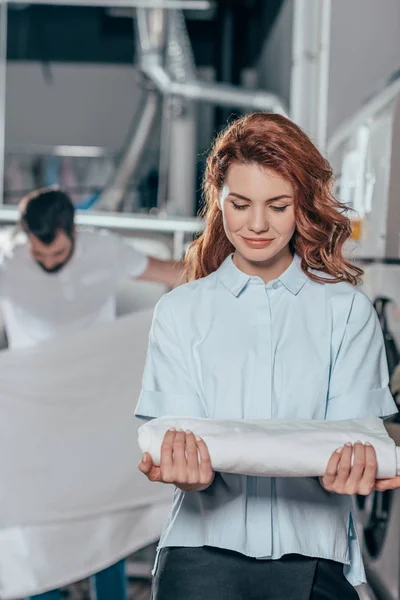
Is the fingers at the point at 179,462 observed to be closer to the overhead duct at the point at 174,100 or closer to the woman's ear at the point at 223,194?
the woman's ear at the point at 223,194

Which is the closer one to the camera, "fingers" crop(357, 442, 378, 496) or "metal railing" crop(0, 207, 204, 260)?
"fingers" crop(357, 442, 378, 496)

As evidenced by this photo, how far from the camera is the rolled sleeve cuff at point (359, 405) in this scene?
3.66 ft

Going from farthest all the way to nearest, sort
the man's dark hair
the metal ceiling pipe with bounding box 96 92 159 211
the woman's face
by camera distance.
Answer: the metal ceiling pipe with bounding box 96 92 159 211
the man's dark hair
the woman's face

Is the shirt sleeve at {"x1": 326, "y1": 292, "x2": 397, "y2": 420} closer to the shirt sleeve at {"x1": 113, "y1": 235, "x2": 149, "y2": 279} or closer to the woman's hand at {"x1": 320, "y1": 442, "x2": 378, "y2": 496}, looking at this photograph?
the woman's hand at {"x1": 320, "y1": 442, "x2": 378, "y2": 496}

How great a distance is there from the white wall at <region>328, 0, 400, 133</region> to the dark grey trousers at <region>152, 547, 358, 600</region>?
2300 millimetres

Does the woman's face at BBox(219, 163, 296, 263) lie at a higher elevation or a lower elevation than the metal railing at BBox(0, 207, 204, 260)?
higher

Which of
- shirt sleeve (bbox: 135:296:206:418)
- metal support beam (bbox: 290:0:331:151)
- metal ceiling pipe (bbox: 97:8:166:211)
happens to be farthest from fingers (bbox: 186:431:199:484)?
metal ceiling pipe (bbox: 97:8:166:211)

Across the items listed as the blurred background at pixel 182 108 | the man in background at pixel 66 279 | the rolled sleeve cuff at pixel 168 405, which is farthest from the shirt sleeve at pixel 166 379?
the man in background at pixel 66 279

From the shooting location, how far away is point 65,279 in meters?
3.01

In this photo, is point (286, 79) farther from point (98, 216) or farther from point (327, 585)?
point (327, 585)

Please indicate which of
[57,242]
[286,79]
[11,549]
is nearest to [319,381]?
[11,549]

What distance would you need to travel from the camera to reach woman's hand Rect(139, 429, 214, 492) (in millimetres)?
1004

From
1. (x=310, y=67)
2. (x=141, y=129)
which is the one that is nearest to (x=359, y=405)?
(x=310, y=67)

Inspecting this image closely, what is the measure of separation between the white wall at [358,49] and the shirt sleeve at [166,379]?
7.25 ft
